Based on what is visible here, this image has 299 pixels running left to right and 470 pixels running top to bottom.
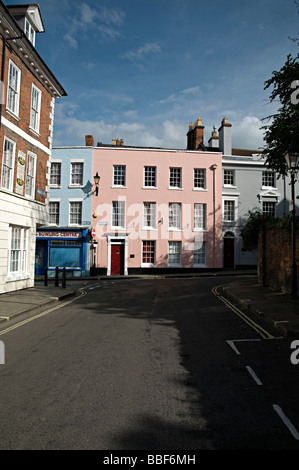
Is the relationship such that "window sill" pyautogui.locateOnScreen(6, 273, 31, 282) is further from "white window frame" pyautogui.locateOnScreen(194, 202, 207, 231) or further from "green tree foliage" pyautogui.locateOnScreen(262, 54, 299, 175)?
"white window frame" pyautogui.locateOnScreen(194, 202, 207, 231)

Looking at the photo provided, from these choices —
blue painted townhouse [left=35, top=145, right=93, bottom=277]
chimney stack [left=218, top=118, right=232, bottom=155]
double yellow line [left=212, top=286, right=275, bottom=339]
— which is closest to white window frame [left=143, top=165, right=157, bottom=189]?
blue painted townhouse [left=35, top=145, right=93, bottom=277]

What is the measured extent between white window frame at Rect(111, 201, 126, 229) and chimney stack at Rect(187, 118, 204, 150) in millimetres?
9576

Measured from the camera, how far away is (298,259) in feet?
37.7

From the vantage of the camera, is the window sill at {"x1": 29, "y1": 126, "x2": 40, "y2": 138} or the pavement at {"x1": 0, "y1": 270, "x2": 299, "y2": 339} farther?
the window sill at {"x1": 29, "y1": 126, "x2": 40, "y2": 138}

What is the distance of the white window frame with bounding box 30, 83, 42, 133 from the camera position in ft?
52.2

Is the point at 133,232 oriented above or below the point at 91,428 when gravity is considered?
above

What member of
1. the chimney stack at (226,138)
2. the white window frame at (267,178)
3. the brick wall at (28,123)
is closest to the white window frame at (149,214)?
the chimney stack at (226,138)

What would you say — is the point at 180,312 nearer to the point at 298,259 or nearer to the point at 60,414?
the point at 298,259

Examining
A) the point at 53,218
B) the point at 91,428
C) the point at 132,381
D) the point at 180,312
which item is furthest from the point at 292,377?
the point at 53,218

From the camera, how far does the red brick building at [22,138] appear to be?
1347cm

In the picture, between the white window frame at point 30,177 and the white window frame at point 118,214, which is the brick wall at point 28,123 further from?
the white window frame at point 118,214

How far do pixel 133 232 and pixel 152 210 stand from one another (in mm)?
2507

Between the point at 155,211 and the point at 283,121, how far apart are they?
1641 cm

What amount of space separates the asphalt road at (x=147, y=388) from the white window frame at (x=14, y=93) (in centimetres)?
975
